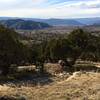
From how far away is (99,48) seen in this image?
54.4 m

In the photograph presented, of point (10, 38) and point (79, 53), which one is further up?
point (10, 38)

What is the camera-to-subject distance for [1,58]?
106 ft

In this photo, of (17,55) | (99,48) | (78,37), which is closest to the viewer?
(17,55)

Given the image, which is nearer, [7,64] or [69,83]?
[69,83]

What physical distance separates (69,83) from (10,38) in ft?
40.7

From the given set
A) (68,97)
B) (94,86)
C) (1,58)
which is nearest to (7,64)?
(1,58)

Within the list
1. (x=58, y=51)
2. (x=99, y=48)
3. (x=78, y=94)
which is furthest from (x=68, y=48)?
(x=78, y=94)

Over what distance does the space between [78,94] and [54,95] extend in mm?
1467

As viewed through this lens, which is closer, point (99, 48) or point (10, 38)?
point (10, 38)

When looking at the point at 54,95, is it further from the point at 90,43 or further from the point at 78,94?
the point at 90,43

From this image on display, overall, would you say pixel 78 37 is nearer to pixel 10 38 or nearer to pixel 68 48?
pixel 68 48

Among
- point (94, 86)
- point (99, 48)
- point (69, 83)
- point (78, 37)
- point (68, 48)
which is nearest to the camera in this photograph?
point (94, 86)

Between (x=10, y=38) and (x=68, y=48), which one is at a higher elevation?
(x=10, y=38)

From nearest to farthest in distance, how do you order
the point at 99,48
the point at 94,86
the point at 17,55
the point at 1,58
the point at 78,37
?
the point at 94,86 < the point at 1,58 < the point at 17,55 < the point at 78,37 < the point at 99,48
